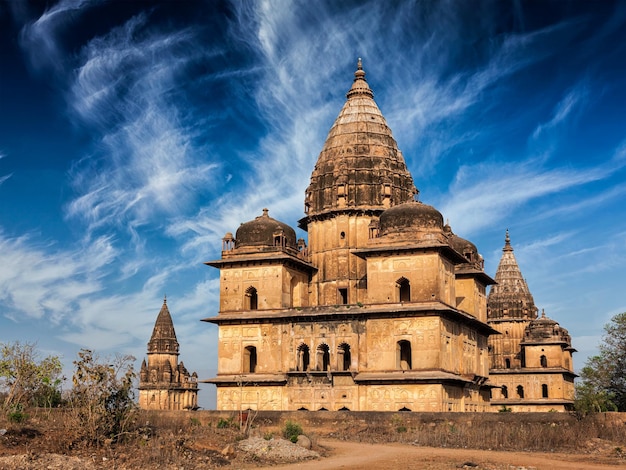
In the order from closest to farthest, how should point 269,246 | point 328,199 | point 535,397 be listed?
point 269,246, point 328,199, point 535,397

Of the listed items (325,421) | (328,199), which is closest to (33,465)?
(325,421)

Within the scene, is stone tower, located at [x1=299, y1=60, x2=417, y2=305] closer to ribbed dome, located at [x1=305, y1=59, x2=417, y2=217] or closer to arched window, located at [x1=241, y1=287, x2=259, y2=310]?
ribbed dome, located at [x1=305, y1=59, x2=417, y2=217]

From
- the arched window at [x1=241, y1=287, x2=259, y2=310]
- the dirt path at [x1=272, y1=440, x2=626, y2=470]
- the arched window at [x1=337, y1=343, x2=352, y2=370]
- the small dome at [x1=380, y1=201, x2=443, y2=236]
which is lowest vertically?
the dirt path at [x1=272, y1=440, x2=626, y2=470]

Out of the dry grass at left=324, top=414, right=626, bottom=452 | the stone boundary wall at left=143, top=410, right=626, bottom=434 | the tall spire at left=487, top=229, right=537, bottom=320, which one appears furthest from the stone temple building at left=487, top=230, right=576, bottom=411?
the dry grass at left=324, top=414, right=626, bottom=452

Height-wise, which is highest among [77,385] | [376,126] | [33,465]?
[376,126]

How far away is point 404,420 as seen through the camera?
32.8m

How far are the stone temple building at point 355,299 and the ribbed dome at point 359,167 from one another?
0.07m

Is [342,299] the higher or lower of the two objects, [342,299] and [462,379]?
the higher

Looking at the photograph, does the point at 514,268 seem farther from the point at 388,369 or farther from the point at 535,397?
the point at 388,369

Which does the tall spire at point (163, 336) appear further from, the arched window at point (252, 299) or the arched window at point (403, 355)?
the arched window at point (403, 355)

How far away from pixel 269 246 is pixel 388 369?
9443 mm

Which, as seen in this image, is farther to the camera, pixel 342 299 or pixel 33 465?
pixel 342 299

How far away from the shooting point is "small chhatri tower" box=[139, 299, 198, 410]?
7212 cm

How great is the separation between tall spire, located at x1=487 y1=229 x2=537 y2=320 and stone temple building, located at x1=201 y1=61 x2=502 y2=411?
20.7 metres
